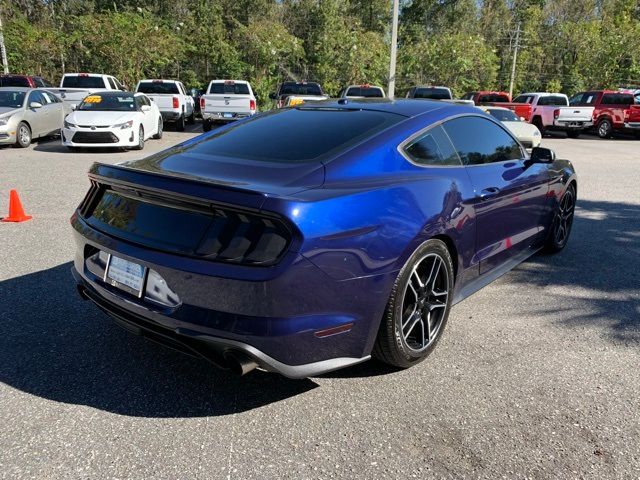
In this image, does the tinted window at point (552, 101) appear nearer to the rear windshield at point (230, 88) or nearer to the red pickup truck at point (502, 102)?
the red pickup truck at point (502, 102)

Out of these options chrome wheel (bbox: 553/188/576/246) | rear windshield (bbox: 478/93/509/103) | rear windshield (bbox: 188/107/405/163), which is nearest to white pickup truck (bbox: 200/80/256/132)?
rear windshield (bbox: 478/93/509/103)

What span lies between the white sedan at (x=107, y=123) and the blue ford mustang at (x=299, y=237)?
980 cm

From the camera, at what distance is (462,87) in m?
32.9

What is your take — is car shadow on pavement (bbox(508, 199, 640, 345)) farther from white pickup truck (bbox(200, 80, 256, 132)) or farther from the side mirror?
white pickup truck (bbox(200, 80, 256, 132))

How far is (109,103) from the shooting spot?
13.5m

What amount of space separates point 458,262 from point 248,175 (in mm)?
1511

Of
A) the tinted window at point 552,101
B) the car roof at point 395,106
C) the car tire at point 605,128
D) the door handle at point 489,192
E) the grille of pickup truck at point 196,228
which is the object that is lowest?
the car tire at point 605,128

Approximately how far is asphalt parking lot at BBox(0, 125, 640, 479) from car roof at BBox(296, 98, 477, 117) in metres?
1.52

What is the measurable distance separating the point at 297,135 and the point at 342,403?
1.65 meters

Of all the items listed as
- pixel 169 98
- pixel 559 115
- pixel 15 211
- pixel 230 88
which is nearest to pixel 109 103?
pixel 169 98

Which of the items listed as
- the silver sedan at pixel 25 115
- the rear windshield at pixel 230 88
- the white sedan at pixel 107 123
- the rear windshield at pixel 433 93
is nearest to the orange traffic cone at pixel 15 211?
the white sedan at pixel 107 123

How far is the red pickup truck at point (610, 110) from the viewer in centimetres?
2122

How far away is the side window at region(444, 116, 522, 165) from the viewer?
3705 millimetres

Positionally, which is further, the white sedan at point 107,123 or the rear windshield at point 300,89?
the rear windshield at point 300,89
